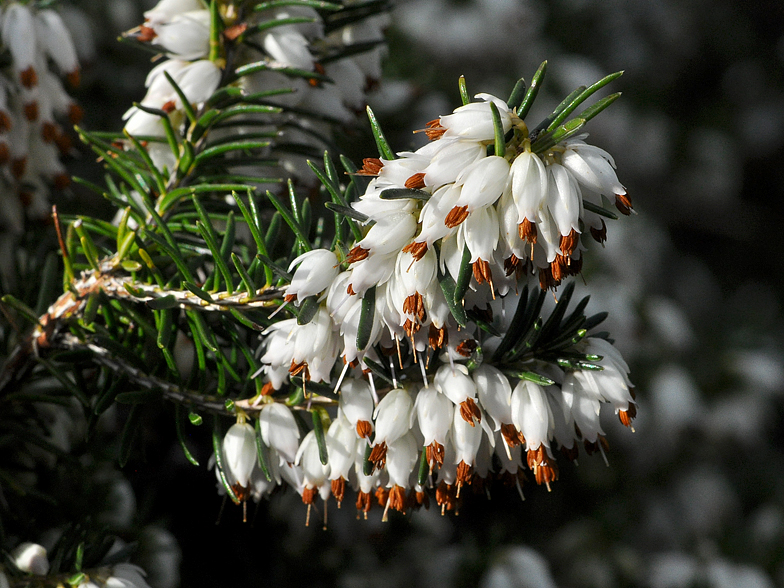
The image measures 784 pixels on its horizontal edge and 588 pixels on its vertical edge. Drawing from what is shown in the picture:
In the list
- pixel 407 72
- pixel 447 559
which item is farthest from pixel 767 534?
pixel 407 72

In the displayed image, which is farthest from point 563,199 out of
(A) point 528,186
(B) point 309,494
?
(B) point 309,494

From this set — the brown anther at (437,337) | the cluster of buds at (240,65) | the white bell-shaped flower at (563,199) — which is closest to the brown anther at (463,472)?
the brown anther at (437,337)

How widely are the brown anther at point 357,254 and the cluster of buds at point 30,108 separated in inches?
23.9

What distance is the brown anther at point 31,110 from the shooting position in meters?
0.92

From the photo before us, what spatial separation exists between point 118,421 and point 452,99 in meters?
1.57

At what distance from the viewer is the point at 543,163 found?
0.51 metres

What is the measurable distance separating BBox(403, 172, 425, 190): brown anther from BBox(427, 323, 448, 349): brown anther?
0.11m

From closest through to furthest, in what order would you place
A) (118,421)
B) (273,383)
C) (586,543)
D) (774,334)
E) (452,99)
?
(273,383), (118,421), (586,543), (452,99), (774,334)

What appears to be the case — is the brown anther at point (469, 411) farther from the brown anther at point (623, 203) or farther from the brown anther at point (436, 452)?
the brown anther at point (623, 203)

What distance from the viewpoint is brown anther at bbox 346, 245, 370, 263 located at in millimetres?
526

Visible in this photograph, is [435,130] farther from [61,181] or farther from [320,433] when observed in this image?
[61,181]

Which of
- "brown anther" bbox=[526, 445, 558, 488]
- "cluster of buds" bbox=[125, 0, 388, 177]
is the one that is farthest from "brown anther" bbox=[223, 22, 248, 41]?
"brown anther" bbox=[526, 445, 558, 488]

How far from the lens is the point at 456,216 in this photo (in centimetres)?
49

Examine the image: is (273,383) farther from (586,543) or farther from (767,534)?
(767,534)
